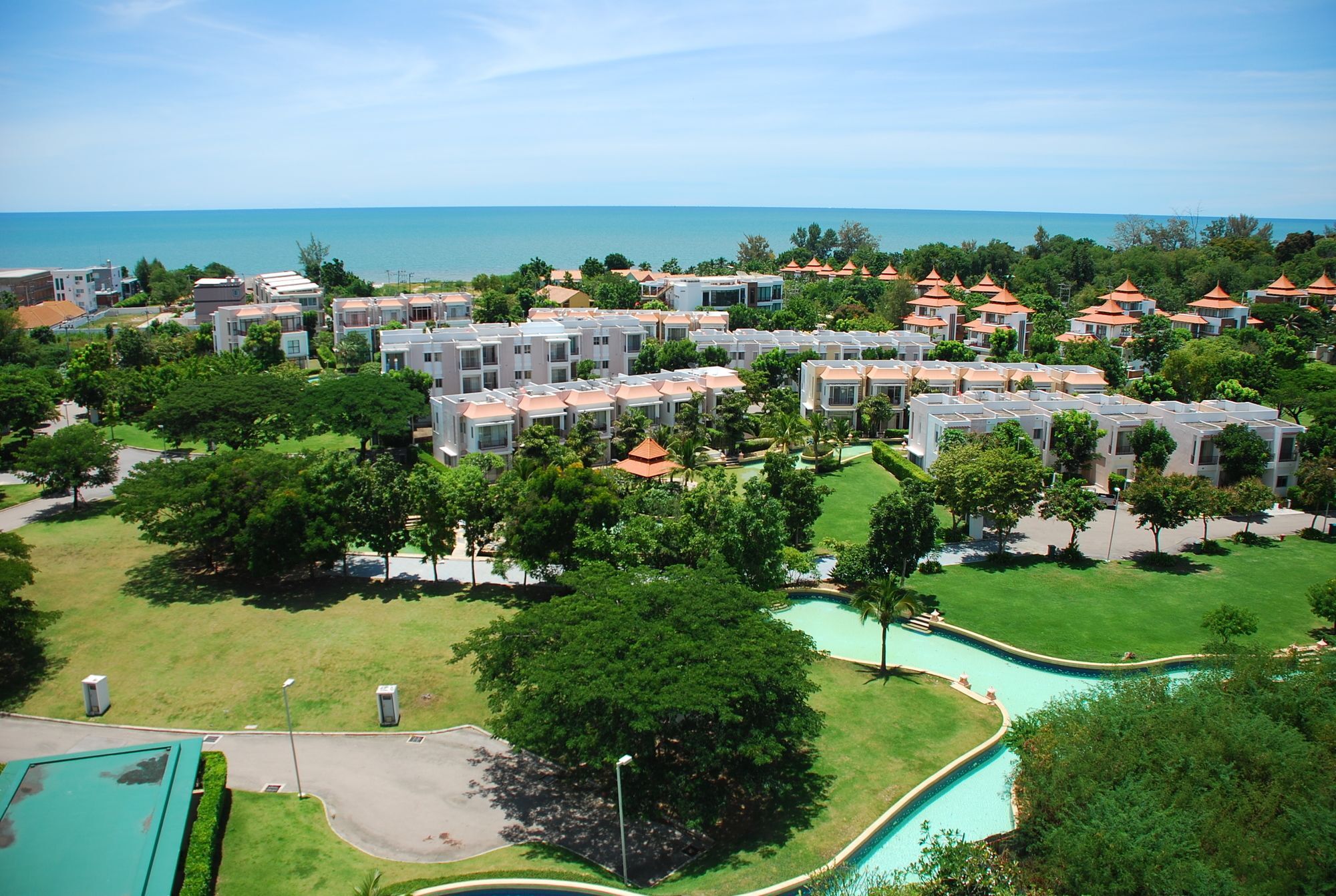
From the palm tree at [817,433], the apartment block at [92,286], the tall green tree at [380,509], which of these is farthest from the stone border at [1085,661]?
the apartment block at [92,286]

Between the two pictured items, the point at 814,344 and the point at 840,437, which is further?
the point at 814,344

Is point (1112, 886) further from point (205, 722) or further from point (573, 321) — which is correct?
point (573, 321)

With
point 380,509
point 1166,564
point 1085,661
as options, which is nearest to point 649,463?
point 380,509

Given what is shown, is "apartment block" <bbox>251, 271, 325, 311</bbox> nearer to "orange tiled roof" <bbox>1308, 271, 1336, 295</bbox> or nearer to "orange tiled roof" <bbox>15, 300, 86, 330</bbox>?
"orange tiled roof" <bbox>15, 300, 86, 330</bbox>

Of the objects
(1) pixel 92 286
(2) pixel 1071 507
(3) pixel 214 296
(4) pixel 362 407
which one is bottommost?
(2) pixel 1071 507

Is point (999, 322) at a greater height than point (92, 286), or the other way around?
point (92, 286)

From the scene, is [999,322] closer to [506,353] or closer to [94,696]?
[506,353]

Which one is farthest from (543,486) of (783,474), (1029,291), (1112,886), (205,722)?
(1029,291)
